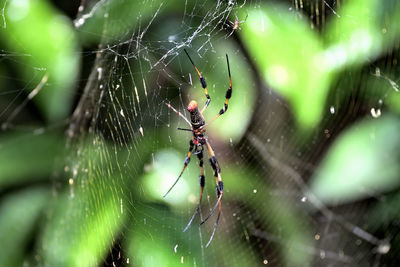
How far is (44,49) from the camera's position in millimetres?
1460

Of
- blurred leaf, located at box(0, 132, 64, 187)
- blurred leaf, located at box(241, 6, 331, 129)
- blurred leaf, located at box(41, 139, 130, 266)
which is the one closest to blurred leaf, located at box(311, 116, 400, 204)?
blurred leaf, located at box(241, 6, 331, 129)

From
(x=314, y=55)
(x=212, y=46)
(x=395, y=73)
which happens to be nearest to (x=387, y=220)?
(x=395, y=73)

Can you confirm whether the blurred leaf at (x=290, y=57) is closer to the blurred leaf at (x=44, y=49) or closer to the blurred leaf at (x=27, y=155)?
the blurred leaf at (x=44, y=49)

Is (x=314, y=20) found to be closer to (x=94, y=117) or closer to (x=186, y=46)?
(x=186, y=46)

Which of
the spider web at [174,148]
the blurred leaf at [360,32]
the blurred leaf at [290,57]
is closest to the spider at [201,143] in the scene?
the spider web at [174,148]

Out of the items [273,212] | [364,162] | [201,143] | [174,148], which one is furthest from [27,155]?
[364,162]

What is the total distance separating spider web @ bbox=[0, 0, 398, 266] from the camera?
136cm

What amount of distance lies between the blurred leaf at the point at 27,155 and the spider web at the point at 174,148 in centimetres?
4

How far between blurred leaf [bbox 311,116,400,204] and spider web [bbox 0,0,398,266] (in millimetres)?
100

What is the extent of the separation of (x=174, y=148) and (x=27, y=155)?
22.8 inches

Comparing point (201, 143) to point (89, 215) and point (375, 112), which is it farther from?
point (375, 112)

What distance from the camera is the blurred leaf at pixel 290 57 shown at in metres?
1.29

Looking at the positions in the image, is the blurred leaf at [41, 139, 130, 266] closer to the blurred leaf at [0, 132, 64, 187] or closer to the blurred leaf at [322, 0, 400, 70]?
the blurred leaf at [0, 132, 64, 187]

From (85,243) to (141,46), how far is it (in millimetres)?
715
